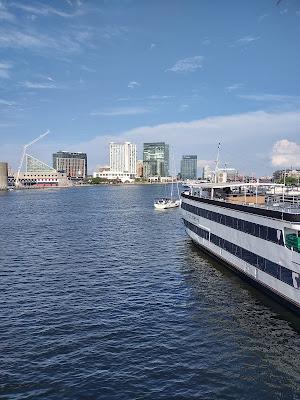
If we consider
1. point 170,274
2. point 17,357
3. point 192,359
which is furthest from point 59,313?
point 170,274

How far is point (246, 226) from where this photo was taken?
45.2m

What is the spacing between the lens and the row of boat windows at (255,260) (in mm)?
36375

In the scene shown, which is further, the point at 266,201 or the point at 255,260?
the point at 266,201

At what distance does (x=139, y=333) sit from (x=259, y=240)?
14.9 metres

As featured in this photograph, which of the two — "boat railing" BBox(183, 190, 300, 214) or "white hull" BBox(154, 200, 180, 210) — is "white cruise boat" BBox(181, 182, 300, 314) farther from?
"white hull" BBox(154, 200, 180, 210)

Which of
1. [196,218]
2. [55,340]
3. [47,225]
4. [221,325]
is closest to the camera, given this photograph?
[55,340]

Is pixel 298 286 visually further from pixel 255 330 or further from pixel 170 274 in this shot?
pixel 170 274

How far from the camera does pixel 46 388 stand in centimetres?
2561

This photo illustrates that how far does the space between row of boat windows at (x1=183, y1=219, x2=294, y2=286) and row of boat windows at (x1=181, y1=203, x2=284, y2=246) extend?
1985 mm

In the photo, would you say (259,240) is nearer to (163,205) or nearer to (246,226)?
(246,226)

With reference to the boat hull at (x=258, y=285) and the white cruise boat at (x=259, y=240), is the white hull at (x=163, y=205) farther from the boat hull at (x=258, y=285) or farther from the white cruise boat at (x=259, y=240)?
the boat hull at (x=258, y=285)

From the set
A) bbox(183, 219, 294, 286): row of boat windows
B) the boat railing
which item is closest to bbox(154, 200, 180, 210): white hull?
the boat railing

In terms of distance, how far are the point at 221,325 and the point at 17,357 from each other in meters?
15.2

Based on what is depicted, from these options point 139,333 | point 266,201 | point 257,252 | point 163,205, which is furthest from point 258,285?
point 163,205
